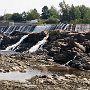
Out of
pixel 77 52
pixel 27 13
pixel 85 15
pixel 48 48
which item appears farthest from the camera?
pixel 27 13

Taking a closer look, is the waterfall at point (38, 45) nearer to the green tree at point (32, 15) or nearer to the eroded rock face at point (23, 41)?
the eroded rock face at point (23, 41)

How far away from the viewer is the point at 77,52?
227ft

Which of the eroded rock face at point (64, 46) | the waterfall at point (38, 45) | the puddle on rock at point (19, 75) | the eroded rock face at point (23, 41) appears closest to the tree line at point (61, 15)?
the eroded rock face at point (23, 41)

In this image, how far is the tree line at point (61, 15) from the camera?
131 metres

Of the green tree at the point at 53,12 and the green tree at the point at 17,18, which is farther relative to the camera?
the green tree at the point at 53,12

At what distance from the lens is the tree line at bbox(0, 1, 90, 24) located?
13138 cm

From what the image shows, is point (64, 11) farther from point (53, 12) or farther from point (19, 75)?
point (19, 75)

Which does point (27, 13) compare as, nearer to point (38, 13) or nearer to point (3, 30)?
point (38, 13)

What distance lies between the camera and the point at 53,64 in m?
64.0

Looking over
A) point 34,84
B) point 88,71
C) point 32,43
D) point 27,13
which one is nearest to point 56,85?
point 34,84

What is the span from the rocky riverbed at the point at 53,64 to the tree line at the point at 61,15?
3725 cm

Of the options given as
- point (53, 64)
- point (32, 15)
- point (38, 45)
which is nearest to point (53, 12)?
point (32, 15)

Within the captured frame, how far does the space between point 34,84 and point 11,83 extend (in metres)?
2.55

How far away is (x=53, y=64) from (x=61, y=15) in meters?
82.1
